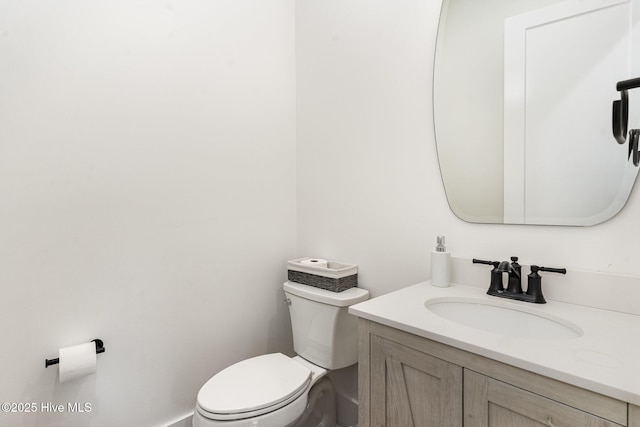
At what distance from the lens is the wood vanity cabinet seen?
61 centimetres

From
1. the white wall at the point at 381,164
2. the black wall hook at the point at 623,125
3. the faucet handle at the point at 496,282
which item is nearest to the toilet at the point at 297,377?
the white wall at the point at 381,164

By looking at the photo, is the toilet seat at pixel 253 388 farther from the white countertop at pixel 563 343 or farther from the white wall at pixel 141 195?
the white countertop at pixel 563 343

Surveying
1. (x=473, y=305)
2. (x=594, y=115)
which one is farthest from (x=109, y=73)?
(x=594, y=115)

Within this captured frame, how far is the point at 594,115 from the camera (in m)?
0.98

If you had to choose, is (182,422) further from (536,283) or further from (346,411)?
(536,283)

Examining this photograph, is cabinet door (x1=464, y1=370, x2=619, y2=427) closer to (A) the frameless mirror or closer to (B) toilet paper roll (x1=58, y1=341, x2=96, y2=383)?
(A) the frameless mirror

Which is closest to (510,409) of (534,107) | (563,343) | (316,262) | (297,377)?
(563,343)

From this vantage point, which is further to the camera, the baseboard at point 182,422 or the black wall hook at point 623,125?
the baseboard at point 182,422

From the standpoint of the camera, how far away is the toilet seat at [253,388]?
43.3 inches

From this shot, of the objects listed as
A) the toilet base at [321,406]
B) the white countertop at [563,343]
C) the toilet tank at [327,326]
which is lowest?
the toilet base at [321,406]

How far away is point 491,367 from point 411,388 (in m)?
0.24

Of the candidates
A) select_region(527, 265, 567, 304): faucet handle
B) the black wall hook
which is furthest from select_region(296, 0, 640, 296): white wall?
the black wall hook

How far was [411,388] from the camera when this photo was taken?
2.85 feet

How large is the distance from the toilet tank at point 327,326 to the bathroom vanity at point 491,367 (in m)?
0.38
